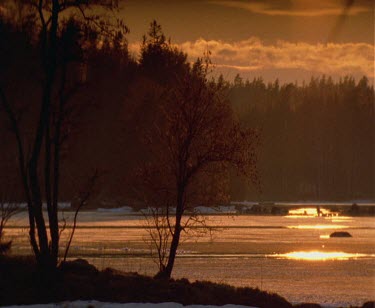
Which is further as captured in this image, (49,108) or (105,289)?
(49,108)

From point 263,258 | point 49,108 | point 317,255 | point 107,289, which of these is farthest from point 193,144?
point 317,255

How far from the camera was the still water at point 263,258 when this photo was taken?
34.8 meters

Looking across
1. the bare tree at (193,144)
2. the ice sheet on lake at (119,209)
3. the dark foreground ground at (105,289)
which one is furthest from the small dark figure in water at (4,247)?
the ice sheet on lake at (119,209)

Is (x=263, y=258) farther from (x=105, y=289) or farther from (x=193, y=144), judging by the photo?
(x=105, y=289)

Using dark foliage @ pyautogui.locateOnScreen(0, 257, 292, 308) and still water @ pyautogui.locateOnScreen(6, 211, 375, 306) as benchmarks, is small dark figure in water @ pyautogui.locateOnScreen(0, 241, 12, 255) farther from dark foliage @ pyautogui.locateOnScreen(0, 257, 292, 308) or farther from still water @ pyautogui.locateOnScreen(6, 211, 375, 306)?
still water @ pyautogui.locateOnScreen(6, 211, 375, 306)

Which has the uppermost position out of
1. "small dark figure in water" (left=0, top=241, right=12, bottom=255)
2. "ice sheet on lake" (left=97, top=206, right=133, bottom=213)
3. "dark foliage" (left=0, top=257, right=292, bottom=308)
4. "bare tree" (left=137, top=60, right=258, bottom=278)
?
"ice sheet on lake" (left=97, top=206, right=133, bottom=213)

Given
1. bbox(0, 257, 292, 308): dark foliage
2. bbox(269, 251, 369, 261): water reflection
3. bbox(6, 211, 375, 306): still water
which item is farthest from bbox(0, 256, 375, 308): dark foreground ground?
bbox(269, 251, 369, 261): water reflection

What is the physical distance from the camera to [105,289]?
26.0 meters

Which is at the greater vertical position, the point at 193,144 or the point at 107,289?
the point at 193,144

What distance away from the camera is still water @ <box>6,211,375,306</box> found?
34.8m

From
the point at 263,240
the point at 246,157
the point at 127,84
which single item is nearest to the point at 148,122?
the point at 127,84

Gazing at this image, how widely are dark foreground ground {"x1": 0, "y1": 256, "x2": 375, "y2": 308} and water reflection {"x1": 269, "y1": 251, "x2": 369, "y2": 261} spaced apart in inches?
756

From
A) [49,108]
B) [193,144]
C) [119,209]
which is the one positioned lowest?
[193,144]

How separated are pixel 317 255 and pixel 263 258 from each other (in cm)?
434
